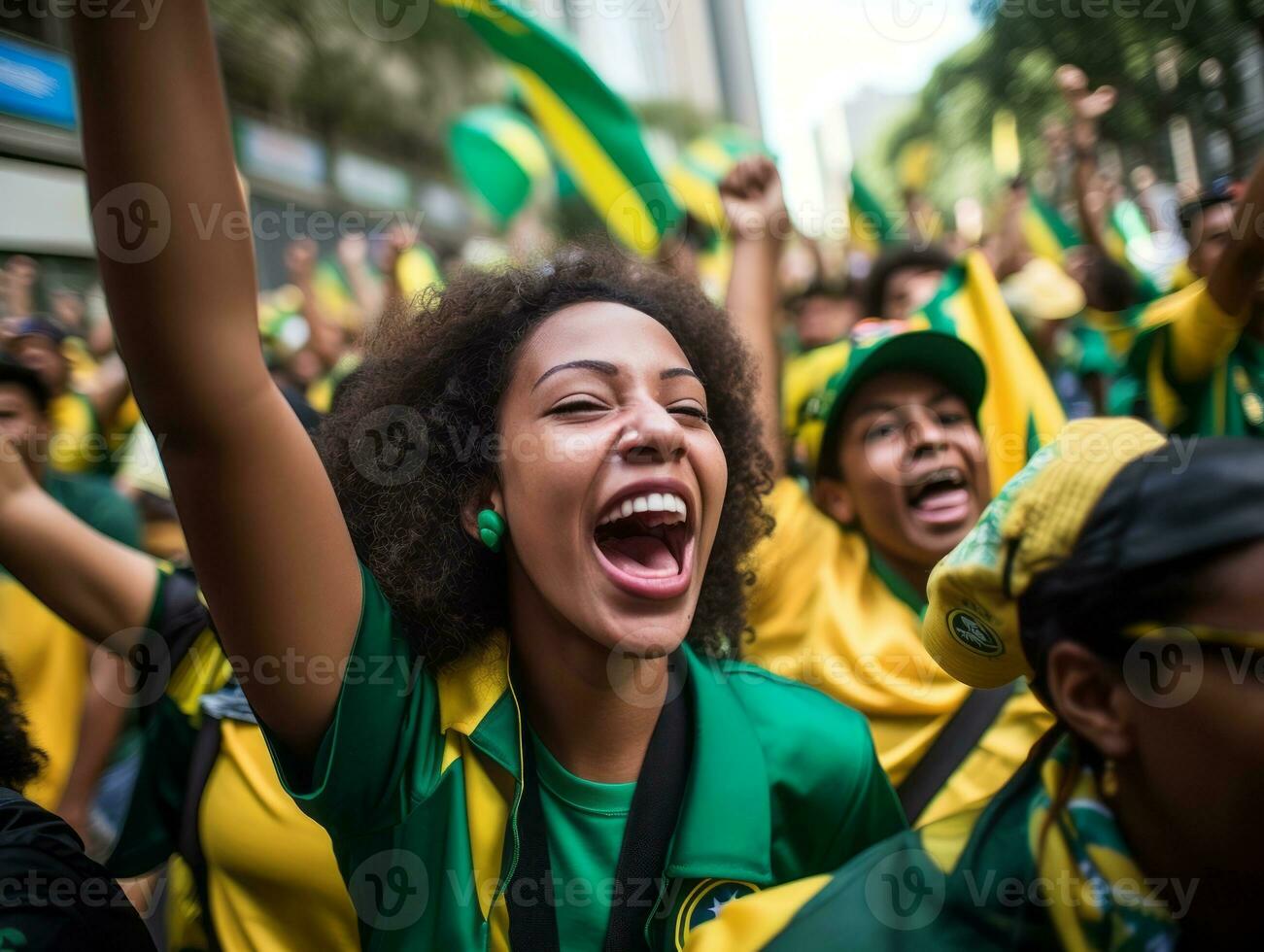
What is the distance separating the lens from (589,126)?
3.90 m

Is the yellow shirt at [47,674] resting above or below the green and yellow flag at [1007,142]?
below

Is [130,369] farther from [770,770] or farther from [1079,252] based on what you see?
[1079,252]

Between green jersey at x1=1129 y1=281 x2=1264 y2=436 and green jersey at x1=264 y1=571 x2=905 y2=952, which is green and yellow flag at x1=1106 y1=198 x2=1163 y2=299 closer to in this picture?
green jersey at x1=1129 y1=281 x2=1264 y2=436

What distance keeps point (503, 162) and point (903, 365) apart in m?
5.03

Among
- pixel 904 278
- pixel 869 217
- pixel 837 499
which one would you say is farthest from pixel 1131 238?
pixel 837 499

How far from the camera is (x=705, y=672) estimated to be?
1.77 m

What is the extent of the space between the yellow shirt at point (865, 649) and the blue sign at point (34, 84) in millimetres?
11512

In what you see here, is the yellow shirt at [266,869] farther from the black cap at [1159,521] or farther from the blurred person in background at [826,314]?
the blurred person in background at [826,314]

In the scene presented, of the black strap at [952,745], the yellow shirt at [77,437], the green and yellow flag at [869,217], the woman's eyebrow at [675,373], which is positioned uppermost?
the green and yellow flag at [869,217]

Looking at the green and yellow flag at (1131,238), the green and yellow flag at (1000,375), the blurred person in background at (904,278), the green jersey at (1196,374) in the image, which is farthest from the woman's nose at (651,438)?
the green and yellow flag at (1131,238)

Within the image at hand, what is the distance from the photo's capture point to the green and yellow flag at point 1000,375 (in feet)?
8.75

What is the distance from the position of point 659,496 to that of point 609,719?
0.39 m

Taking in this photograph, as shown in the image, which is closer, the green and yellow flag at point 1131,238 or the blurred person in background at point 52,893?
the blurred person in background at point 52,893

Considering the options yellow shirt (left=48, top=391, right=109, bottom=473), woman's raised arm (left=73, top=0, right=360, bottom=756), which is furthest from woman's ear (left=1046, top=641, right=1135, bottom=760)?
yellow shirt (left=48, top=391, right=109, bottom=473)
